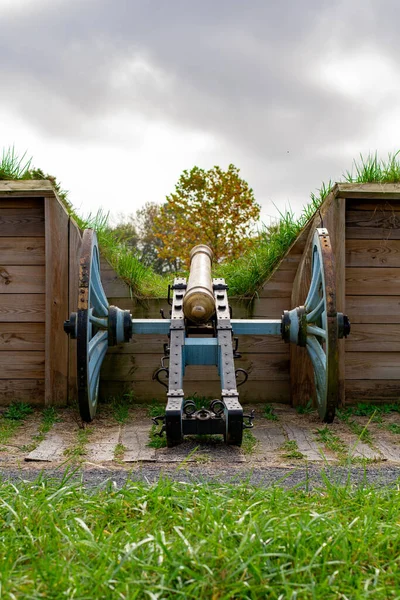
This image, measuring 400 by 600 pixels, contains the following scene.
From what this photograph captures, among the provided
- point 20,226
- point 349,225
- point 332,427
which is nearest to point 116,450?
point 332,427

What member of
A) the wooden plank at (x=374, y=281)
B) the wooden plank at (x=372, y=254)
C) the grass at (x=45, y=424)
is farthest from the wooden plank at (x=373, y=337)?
the grass at (x=45, y=424)

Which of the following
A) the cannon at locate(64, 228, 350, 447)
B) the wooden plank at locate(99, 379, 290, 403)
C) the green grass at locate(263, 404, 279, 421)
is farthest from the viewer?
the wooden plank at locate(99, 379, 290, 403)

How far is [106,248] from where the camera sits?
5.91 meters

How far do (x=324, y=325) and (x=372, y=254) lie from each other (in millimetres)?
1418

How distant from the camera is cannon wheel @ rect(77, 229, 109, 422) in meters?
4.10

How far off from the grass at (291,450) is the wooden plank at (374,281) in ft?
5.62

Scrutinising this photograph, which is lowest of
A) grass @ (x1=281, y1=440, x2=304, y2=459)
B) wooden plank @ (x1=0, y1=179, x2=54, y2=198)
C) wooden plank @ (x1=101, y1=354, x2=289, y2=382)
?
grass @ (x1=281, y1=440, x2=304, y2=459)

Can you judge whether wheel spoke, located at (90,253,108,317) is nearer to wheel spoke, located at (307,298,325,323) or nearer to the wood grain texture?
wheel spoke, located at (307,298,325,323)

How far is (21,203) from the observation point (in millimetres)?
5352

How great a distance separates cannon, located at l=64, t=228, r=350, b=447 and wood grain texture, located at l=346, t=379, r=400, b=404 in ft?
2.29

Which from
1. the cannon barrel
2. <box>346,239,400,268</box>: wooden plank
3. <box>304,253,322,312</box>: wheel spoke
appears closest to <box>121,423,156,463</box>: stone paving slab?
the cannon barrel

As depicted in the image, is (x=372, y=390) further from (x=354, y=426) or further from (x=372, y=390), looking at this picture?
(x=354, y=426)

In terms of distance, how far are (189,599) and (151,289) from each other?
4161 millimetres

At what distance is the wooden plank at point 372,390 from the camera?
5383 millimetres
